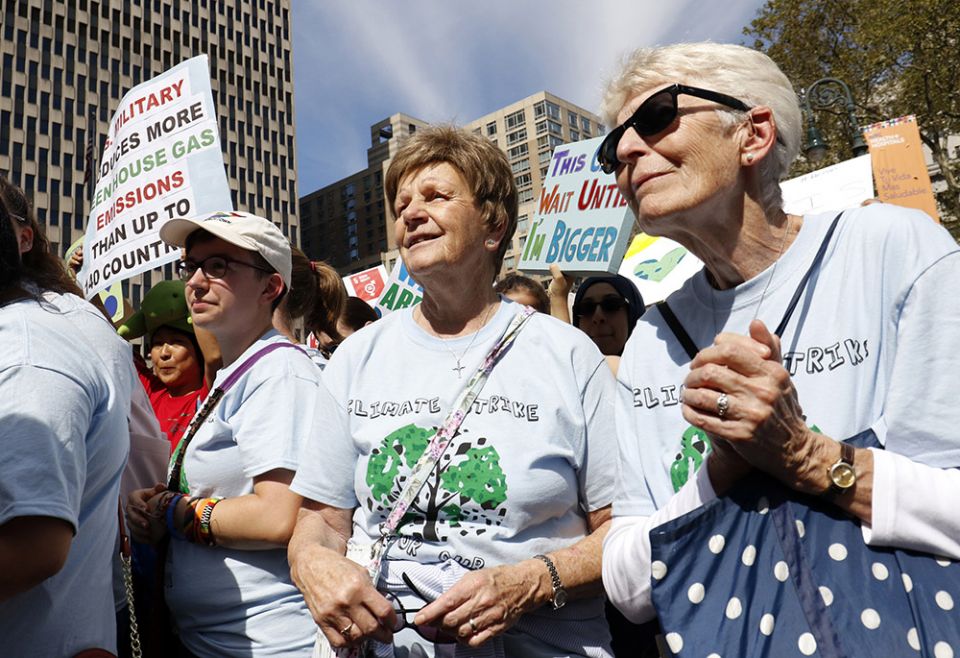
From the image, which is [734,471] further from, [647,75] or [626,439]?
[647,75]

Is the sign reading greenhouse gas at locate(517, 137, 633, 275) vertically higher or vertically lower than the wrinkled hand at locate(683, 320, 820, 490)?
higher

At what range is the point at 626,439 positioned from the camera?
1.72m

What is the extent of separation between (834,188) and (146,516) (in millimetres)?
6483

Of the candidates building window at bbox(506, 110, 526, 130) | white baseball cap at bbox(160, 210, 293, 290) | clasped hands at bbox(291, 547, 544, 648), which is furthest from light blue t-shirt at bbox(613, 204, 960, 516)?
building window at bbox(506, 110, 526, 130)

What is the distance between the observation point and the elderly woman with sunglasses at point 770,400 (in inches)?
47.2

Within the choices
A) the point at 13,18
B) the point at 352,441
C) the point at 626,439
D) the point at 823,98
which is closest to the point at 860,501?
the point at 626,439

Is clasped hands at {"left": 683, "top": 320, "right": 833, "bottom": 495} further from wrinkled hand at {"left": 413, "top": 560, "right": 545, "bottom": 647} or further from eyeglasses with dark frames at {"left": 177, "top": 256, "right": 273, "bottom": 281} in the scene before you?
eyeglasses with dark frames at {"left": 177, "top": 256, "right": 273, "bottom": 281}

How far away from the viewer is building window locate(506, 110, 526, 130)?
97662 mm

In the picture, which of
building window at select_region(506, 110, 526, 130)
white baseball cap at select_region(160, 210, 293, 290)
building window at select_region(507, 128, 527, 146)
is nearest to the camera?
white baseball cap at select_region(160, 210, 293, 290)

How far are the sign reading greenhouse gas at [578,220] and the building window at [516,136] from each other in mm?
93426

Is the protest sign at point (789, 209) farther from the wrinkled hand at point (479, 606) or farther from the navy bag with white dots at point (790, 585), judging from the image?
the navy bag with white dots at point (790, 585)

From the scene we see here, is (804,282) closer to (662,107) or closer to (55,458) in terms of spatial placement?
(662,107)

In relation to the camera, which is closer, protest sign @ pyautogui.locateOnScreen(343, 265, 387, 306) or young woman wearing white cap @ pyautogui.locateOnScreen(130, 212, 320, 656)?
young woman wearing white cap @ pyautogui.locateOnScreen(130, 212, 320, 656)

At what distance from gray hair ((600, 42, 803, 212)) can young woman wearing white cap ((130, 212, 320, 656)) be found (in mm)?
1420
